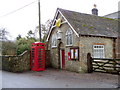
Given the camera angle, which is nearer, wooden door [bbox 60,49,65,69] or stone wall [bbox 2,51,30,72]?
stone wall [bbox 2,51,30,72]

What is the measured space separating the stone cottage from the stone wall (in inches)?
137

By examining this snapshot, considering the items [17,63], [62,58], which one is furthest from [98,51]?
[17,63]

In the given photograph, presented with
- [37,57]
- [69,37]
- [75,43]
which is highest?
[69,37]

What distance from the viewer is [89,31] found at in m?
11.6

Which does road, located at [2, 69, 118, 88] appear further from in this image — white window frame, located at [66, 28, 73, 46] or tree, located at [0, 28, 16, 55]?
tree, located at [0, 28, 16, 55]

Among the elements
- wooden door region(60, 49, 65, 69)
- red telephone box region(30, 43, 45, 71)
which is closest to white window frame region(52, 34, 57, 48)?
wooden door region(60, 49, 65, 69)

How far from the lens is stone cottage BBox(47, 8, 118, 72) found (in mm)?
10812

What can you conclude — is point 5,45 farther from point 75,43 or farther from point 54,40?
point 75,43

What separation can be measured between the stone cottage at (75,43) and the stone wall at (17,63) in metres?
3.47

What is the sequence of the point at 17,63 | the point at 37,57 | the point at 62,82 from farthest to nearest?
the point at 37,57 → the point at 17,63 → the point at 62,82

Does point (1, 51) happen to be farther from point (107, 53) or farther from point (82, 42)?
point (107, 53)

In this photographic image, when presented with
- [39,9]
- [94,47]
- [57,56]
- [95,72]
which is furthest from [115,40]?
[39,9]

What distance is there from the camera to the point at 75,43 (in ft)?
36.9

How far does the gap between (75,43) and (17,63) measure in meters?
5.95
